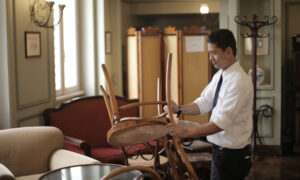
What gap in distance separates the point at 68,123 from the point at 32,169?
108 cm

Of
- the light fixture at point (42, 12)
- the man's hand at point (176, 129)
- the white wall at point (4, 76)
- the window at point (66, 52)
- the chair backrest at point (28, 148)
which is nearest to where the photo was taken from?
the man's hand at point (176, 129)

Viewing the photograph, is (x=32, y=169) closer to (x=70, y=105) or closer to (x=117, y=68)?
(x=70, y=105)

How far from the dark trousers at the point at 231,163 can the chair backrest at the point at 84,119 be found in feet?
7.62

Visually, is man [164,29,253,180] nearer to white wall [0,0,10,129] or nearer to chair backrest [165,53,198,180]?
chair backrest [165,53,198,180]

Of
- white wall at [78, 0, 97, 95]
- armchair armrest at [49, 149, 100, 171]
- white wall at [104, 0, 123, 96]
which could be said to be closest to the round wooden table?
armchair armrest at [49, 149, 100, 171]

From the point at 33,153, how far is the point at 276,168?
126 inches

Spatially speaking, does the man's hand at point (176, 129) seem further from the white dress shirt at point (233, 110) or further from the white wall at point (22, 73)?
the white wall at point (22, 73)

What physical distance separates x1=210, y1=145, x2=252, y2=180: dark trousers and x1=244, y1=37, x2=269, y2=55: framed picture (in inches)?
160

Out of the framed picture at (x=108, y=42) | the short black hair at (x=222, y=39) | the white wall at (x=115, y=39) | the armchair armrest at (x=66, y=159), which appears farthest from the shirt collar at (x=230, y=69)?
the white wall at (x=115, y=39)

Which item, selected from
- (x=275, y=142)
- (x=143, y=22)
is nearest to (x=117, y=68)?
(x=275, y=142)

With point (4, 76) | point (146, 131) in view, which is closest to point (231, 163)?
point (146, 131)

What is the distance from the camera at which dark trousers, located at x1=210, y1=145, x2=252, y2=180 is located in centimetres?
246

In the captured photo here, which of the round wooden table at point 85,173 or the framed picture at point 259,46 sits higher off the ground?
the framed picture at point 259,46

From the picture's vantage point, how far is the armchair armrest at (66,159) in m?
3.31
